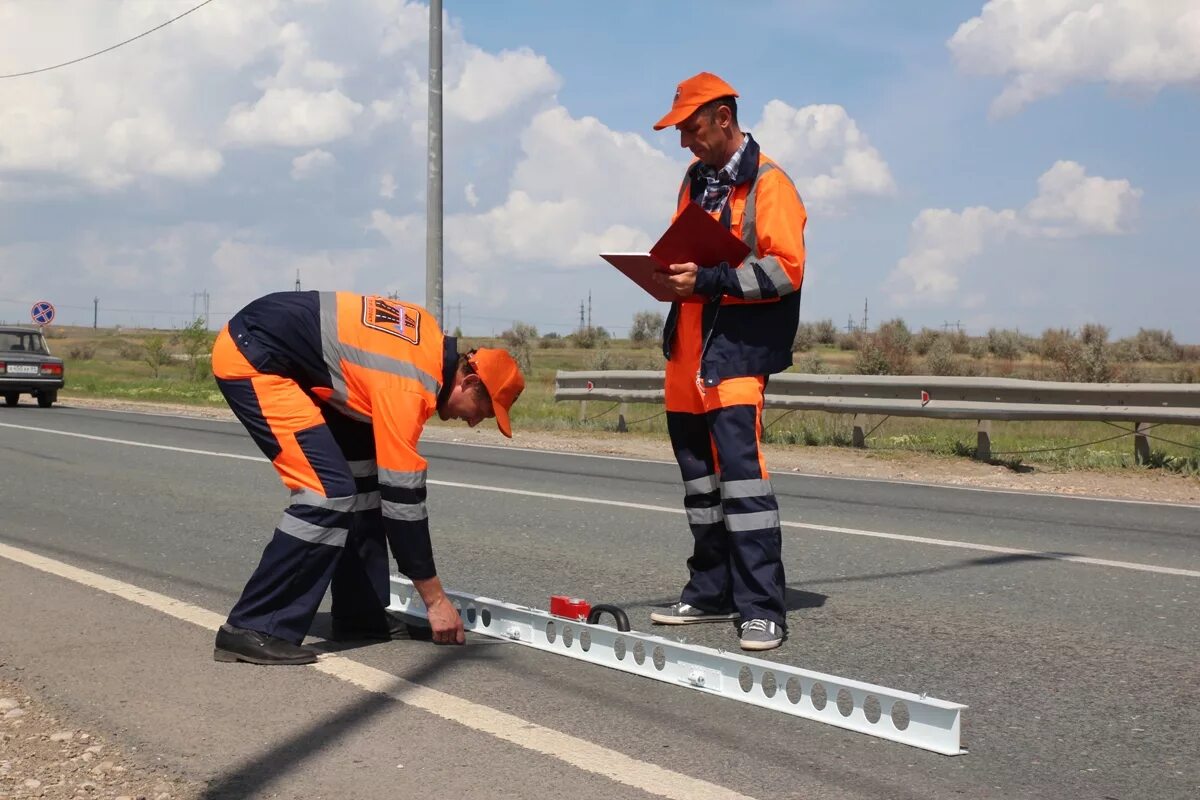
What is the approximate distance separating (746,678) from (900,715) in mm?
647

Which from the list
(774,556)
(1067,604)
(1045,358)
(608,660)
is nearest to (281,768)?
(608,660)

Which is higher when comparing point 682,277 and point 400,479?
point 682,277

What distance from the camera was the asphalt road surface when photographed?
3.70 m

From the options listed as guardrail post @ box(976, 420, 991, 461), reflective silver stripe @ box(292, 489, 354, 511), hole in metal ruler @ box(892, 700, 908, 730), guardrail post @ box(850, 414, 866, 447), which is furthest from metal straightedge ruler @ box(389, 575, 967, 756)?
guardrail post @ box(850, 414, 866, 447)

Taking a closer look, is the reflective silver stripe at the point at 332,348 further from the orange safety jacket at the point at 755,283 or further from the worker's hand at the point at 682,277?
the orange safety jacket at the point at 755,283

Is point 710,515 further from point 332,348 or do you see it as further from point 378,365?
point 332,348

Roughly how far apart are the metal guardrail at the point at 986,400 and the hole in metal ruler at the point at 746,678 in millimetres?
9642

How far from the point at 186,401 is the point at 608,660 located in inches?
1044

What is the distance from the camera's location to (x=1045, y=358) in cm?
4231

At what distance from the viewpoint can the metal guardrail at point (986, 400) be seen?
13094 millimetres

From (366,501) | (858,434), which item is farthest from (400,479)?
(858,434)

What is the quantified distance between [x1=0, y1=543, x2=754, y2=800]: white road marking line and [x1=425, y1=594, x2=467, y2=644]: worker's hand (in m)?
0.27

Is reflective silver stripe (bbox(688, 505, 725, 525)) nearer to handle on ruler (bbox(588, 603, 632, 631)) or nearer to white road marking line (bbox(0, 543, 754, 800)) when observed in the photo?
handle on ruler (bbox(588, 603, 632, 631))

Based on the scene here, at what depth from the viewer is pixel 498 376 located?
4.78 meters
